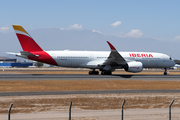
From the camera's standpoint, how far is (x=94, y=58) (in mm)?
48500

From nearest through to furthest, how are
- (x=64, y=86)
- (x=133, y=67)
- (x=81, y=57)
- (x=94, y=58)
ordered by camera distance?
(x=64, y=86), (x=133, y=67), (x=81, y=57), (x=94, y=58)

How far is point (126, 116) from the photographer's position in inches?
615

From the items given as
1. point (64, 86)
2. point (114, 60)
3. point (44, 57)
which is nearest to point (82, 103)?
point (64, 86)

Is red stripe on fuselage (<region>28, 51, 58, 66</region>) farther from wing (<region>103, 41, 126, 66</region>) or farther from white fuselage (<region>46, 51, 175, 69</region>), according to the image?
wing (<region>103, 41, 126, 66</region>)

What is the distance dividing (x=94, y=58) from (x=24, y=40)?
45.4 ft

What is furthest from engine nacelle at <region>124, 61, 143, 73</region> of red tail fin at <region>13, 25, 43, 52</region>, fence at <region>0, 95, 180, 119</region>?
fence at <region>0, 95, 180, 119</region>

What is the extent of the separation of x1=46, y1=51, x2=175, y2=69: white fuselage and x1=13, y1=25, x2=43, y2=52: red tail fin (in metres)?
3.16

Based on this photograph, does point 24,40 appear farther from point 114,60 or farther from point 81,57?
point 114,60

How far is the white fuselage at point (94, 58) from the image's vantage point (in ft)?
151

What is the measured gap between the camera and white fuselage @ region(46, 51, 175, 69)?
46.1 meters

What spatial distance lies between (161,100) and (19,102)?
11954 mm

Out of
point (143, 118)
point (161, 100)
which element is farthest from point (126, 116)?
point (161, 100)

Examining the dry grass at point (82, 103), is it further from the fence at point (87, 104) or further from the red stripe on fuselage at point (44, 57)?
the red stripe on fuselage at point (44, 57)

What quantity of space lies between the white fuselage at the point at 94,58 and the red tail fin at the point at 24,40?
3.16 meters
